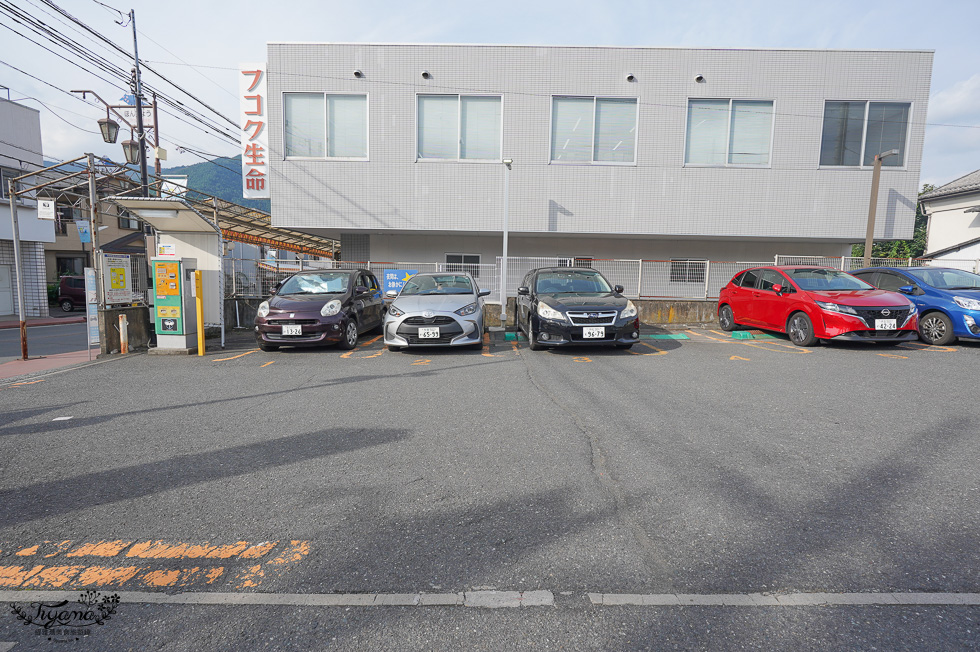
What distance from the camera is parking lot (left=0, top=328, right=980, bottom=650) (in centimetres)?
192

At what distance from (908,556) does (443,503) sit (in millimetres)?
2318

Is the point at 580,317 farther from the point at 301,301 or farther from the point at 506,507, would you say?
the point at 506,507

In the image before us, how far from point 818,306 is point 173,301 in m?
11.0

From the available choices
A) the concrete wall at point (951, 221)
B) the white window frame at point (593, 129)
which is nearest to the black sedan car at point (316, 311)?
the white window frame at point (593, 129)

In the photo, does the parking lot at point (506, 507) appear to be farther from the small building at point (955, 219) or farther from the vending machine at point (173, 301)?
the small building at point (955, 219)

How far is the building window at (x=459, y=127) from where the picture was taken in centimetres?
1412

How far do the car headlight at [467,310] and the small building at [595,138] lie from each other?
20.7 ft

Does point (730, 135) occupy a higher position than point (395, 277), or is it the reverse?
point (730, 135)

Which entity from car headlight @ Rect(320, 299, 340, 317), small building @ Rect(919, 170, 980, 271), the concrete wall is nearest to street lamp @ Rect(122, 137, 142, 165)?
car headlight @ Rect(320, 299, 340, 317)

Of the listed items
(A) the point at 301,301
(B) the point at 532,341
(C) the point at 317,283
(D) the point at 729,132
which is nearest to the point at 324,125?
(C) the point at 317,283

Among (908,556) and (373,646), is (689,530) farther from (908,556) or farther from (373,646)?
(373,646)

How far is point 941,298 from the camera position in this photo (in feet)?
28.7

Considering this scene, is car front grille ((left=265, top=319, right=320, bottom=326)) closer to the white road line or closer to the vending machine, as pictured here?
the vending machine

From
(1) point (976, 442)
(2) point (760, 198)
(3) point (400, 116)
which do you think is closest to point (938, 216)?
(2) point (760, 198)
